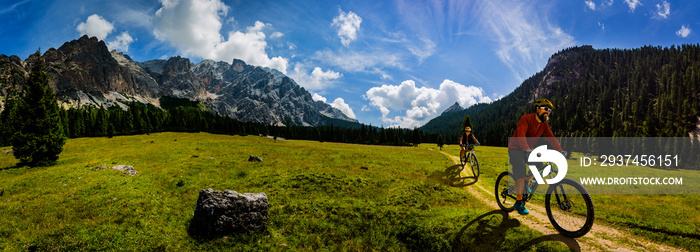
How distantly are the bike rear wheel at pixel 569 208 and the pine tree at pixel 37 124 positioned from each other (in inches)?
1792

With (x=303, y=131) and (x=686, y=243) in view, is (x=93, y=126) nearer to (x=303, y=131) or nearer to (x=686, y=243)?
(x=303, y=131)

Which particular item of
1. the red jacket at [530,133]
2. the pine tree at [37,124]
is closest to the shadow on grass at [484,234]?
the red jacket at [530,133]

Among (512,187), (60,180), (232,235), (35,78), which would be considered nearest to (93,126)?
(35,78)

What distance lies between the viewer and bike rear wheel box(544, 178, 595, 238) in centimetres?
751

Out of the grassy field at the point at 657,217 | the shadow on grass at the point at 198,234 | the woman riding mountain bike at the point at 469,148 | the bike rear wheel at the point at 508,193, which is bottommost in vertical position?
the shadow on grass at the point at 198,234

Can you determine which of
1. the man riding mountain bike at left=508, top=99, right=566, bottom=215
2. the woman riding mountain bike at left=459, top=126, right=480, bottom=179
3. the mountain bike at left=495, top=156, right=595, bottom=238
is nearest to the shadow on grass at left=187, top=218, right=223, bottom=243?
the man riding mountain bike at left=508, top=99, right=566, bottom=215

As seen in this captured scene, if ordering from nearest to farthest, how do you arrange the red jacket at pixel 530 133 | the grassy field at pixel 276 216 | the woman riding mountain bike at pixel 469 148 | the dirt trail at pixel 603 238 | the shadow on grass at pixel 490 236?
the dirt trail at pixel 603 238 < the shadow on grass at pixel 490 236 < the red jacket at pixel 530 133 < the grassy field at pixel 276 216 < the woman riding mountain bike at pixel 469 148

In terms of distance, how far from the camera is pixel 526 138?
9.05 metres

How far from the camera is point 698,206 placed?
1688 centimetres

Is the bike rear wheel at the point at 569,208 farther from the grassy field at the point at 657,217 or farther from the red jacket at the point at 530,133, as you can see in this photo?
the red jacket at the point at 530,133

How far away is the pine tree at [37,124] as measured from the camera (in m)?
26.7

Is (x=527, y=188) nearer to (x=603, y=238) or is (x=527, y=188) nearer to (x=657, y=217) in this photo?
(x=603, y=238)

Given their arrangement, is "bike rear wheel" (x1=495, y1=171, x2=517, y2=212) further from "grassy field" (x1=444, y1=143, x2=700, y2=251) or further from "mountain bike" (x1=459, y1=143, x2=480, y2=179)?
"mountain bike" (x1=459, y1=143, x2=480, y2=179)

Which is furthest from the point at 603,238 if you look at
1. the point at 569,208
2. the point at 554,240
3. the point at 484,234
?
Answer: the point at 484,234
